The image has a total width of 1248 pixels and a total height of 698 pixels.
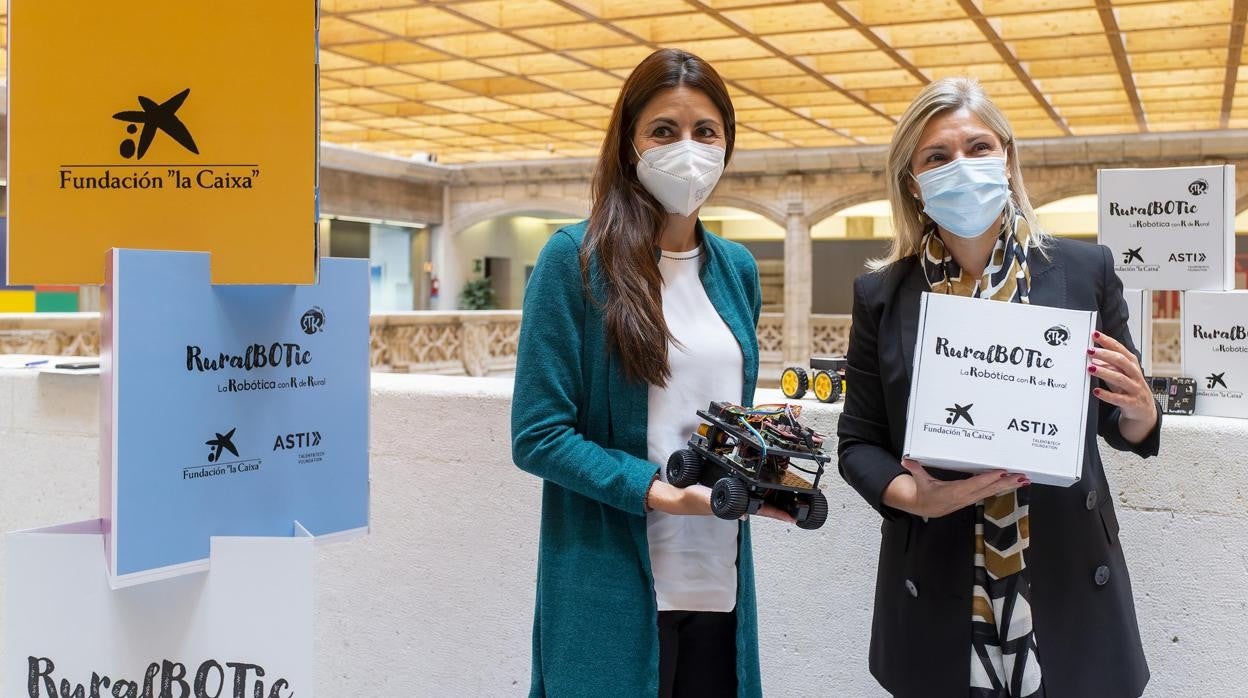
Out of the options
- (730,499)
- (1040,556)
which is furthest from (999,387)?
(730,499)

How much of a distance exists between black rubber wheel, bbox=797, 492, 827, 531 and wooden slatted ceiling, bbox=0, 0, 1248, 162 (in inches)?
310

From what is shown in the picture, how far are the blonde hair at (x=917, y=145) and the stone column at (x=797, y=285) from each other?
54.8 ft

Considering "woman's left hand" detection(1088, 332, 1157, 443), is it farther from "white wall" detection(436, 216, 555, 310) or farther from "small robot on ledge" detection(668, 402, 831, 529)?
"white wall" detection(436, 216, 555, 310)

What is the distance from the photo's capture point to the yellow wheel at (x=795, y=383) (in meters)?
3.00

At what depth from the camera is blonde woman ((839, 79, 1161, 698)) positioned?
1768mm

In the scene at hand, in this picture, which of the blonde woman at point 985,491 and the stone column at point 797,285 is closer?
the blonde woman at point 985,491

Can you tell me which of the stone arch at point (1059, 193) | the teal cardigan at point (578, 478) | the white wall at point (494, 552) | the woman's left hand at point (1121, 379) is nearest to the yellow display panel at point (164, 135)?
the teal cardigan at point (578, 478)

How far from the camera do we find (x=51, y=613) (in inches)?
67.1

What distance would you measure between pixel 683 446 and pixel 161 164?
1.01 metres

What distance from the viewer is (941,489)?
1709 millimetres

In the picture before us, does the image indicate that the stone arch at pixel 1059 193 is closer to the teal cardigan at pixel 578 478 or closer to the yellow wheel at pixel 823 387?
the yellow wheel at pixel 823 387

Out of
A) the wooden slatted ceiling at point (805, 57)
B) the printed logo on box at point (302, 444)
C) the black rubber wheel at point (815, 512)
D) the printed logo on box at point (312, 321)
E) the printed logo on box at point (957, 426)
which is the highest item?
the wooden slatted ceiling at point (805, 57)

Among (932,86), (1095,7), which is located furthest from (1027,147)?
(932,86)

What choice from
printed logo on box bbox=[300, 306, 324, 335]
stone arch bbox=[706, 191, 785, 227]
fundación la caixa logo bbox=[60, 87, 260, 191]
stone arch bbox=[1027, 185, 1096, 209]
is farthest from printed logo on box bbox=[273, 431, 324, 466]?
stone arch bbox=[706, 191, 785, 227]
